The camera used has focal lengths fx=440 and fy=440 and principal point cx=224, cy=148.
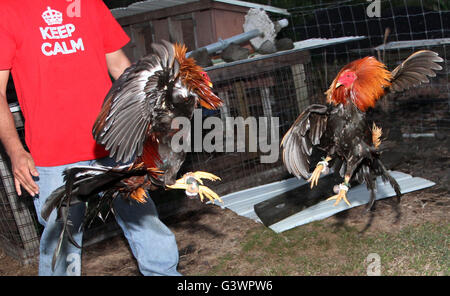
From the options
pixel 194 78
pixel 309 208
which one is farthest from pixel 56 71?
pixel 309 208

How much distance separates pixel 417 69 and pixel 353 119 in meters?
0.58

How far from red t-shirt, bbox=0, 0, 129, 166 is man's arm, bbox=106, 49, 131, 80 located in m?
0.18

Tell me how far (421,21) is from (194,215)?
6293 mm

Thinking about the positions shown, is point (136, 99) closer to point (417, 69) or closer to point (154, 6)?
point (417, 69)

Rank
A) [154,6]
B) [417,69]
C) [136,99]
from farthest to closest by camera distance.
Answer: [154,6]
[417,69]
[136,99]

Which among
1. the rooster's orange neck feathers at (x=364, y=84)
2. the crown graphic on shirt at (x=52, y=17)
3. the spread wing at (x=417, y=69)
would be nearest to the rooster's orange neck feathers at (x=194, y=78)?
the crown graphic on shirt at (x=52, y=17)

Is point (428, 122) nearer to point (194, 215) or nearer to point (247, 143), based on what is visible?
point (247, 143)

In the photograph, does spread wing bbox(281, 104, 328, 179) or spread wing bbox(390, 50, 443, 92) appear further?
spread wing bbox(281, 104, 328, 179)

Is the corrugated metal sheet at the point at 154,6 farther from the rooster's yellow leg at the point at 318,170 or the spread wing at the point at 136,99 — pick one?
the spread wing at the point at 136,99

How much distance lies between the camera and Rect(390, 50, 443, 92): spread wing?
3.19 m

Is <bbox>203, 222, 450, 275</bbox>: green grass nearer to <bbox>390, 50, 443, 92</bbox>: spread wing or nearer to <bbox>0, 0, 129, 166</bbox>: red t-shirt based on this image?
<bbox>390, 50, 443, 92</bbox>: spread wing

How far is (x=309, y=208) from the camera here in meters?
5.13

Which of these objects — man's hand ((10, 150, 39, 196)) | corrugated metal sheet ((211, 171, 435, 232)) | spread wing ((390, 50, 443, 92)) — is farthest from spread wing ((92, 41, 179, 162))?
corrugated metal sheet ((211, 171, 435, 232))
